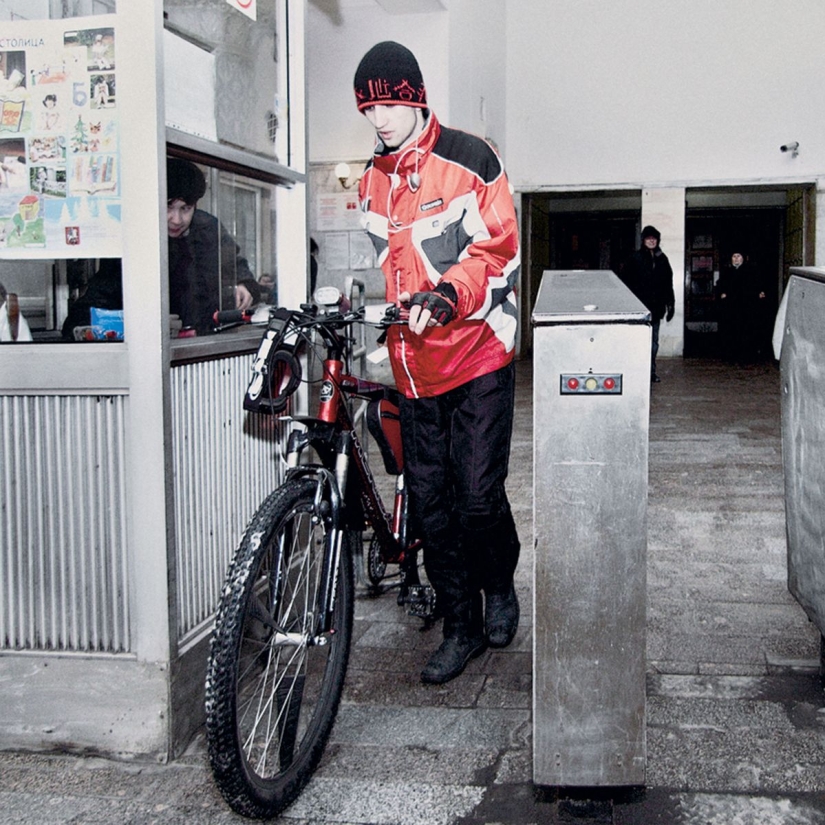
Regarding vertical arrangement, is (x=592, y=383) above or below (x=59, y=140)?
below

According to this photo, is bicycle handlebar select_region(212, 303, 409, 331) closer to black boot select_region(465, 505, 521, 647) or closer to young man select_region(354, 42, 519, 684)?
young man select_region(354, 42, 519, 684)

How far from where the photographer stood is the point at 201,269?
3.11 meters

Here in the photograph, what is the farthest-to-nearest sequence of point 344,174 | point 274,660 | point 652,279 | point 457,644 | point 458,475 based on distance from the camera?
1. point 652,279
2. point 344,174
3. point 457,644
4. point 458,475
5. point 274,660

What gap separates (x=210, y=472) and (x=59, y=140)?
0.93m

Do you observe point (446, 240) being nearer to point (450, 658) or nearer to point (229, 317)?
point (229, 317)

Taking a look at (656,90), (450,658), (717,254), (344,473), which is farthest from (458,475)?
(717,254)

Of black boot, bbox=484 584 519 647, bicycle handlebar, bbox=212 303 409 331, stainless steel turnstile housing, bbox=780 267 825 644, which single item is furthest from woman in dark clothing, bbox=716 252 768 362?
bicycle handlebar, bbox=212 303 409 331

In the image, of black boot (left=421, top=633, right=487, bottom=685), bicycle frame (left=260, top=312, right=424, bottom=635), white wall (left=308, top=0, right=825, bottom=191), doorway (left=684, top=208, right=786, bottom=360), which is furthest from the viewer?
doorway (left=684, top=208, right=786, bottom=360)

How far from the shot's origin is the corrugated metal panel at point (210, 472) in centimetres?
283

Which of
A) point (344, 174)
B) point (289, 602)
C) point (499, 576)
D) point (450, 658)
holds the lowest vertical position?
point (450, 658)

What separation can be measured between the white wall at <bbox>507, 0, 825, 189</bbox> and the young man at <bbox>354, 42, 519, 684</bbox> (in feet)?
43.6

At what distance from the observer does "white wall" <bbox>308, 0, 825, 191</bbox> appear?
15109 mm

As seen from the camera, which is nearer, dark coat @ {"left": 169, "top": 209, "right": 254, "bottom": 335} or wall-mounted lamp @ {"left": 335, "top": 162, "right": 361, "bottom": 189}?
dark coat @ {"left": 169, "top": 209, "right": 254, "bottom": 335}

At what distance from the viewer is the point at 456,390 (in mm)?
3092
